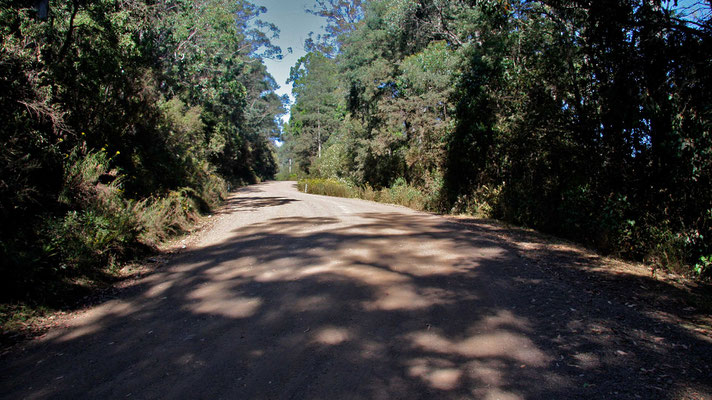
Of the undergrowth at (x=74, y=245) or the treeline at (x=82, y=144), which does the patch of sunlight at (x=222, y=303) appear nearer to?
the undergrowth at (x=74, y=245)

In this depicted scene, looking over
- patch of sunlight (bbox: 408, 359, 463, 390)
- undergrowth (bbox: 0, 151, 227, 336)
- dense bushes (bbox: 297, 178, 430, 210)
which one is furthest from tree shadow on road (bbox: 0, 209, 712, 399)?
dense bushes (bbox: 297, 178, 430, 210)

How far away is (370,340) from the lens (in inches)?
153

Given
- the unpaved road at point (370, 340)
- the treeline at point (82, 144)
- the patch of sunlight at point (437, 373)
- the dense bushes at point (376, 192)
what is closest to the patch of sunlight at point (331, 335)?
the unpaved road at point (370, 340)

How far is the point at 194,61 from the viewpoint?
1844 cm

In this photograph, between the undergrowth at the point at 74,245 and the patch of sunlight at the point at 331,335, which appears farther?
the undergrowth at the point at 74,245

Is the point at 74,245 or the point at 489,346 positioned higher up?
the point at 74,245

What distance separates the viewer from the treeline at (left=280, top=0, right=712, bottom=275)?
6176 millimetres

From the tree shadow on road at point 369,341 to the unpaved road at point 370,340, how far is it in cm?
2

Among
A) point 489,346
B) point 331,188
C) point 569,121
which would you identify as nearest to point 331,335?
point 489,346

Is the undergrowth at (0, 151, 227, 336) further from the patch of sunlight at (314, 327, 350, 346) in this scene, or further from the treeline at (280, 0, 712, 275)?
the treeline at (280, 0, 712, 275)

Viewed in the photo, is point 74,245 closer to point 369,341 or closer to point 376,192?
point 369,341

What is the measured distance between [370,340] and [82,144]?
765 cm

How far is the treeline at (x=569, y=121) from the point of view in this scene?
618 cm

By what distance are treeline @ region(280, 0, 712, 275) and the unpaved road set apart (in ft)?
7.52
